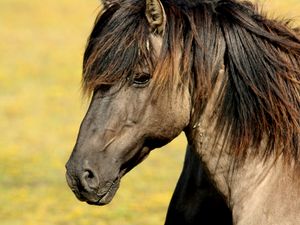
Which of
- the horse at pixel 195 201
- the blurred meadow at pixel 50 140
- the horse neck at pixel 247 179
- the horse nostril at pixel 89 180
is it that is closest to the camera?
the horse nostril at pixel 89 180

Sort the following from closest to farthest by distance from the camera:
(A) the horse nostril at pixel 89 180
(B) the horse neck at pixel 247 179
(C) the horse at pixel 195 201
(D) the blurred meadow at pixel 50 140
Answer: (A) the horse nostril at pixel 89 180 < (B) the horse neck at pixel 247 179 < (C) the horse at pixel 195 201 < (D) the blurred meadow at pixel 50 140

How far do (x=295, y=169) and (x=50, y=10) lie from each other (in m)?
27.0

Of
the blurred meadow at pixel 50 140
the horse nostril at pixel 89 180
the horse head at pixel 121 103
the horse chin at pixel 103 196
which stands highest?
the horse head at pixel 121 103

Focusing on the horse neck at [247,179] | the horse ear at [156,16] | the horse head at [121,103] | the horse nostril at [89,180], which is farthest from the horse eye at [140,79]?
the horse nostril at [89,180]

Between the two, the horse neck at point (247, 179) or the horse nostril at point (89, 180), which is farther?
the horse neck at point (247, 179)

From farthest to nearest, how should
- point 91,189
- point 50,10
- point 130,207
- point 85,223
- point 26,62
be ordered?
point 50,10 → point 26,62 → point 130,207 → point 85,223 → point 91,189

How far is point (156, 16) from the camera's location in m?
→ 5.22

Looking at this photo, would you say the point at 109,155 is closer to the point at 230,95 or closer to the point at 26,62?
the point at 230,95

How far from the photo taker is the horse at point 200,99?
5.18 meters

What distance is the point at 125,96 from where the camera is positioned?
520 cm

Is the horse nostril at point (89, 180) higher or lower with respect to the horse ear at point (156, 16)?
lower

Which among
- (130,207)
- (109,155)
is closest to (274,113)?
(109,155)

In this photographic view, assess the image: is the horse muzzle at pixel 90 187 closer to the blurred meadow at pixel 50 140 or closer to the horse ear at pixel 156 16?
the horse ear at pixel 156 16

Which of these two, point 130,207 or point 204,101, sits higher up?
point 204,101
